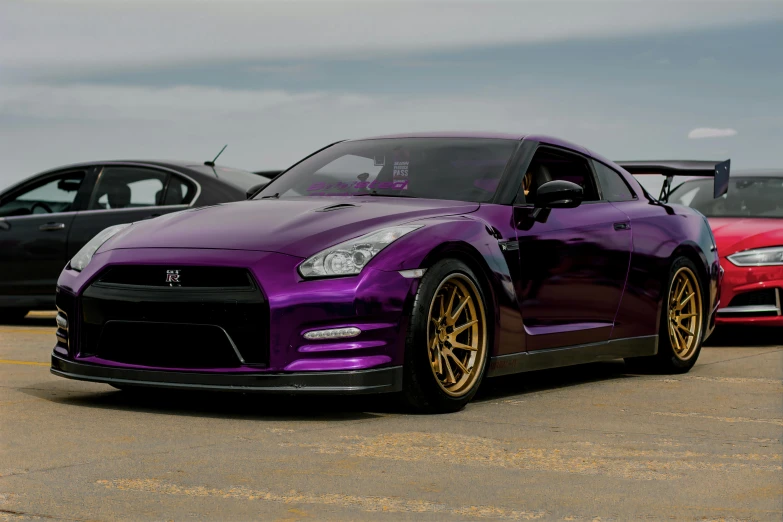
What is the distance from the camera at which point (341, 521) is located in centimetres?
396

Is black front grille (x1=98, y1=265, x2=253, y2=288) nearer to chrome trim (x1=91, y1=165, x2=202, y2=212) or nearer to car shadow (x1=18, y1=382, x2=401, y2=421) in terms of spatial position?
car shadow (x1=18, y1=382, x2=401, y2=421)

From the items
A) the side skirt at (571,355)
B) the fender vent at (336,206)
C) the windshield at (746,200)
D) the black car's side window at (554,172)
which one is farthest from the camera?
the windshield at (746,200)

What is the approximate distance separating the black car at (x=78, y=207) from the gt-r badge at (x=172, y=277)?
5.42 m

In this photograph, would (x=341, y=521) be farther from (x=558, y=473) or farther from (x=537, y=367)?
(x=537, y=367)

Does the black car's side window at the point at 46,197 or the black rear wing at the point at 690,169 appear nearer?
the black rear wing at the point at 690,169

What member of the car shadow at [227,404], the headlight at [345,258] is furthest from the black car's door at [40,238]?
the headlight at [345,258]

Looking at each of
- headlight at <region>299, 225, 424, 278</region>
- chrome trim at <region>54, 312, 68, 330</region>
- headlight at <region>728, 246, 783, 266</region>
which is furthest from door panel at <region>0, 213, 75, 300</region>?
headlight at <region>299, 225, 424, 278</region>

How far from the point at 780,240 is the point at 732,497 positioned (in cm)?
702

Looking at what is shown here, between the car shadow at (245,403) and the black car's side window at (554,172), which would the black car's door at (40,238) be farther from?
the black car's side window at (554,172)

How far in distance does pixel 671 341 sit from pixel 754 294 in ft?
9.03

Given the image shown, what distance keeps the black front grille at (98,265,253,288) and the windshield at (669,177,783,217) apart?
22.8ft

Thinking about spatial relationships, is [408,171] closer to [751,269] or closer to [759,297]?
[751,269]

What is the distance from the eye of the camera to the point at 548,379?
7.98 m

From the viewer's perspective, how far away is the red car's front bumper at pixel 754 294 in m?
10.9
